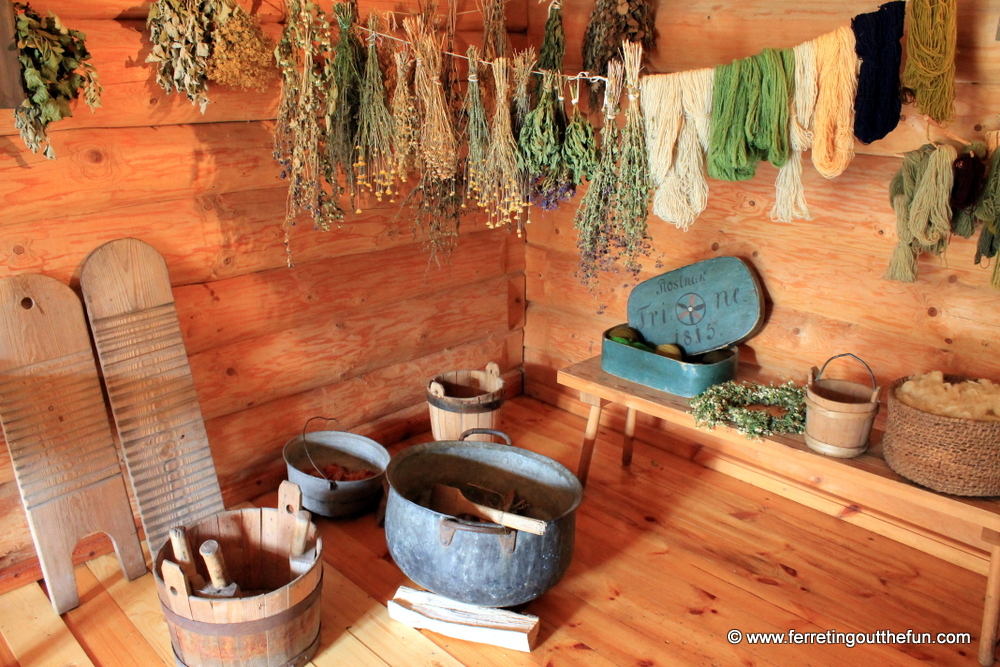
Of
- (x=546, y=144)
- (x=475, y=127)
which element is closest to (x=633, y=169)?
(x=546, y=144)

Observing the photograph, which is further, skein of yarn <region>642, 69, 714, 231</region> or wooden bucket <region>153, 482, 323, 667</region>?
skein of yarn <region>642, 69, 714, 231</region>

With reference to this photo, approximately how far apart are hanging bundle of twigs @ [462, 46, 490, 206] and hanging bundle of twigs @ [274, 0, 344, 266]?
451 millimetres

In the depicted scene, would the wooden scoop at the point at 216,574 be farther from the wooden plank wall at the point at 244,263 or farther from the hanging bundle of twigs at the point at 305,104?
the hanging bundle of twigs at the point at 305,104

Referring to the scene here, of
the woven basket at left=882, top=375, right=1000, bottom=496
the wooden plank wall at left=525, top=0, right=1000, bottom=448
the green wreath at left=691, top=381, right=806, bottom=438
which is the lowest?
the green wreath at left=691, top=381, right=806, bottom=438

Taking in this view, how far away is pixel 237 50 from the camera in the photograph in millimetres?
2242

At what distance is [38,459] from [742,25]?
8.57 ft

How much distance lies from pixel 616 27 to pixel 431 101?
0.79m

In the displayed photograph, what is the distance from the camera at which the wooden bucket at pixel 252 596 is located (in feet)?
6.23

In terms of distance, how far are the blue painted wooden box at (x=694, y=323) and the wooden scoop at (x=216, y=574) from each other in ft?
4.87

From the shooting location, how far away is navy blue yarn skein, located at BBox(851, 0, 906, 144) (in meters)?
2.04

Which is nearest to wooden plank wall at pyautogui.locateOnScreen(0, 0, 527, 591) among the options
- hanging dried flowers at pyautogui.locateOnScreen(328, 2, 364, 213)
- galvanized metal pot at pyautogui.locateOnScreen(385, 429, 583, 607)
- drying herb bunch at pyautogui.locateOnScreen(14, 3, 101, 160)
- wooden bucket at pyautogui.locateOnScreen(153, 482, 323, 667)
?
drying herb bunch at pyautogui.locateOnScreen(14, 3, 101, 160)

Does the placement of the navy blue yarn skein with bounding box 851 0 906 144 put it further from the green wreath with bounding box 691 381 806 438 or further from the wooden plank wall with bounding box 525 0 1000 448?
the green wreath with bounding box 691 381 806 438

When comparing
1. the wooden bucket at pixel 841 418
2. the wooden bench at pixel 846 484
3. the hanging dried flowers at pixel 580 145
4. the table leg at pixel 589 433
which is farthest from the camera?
the table leg at pixel 589 433

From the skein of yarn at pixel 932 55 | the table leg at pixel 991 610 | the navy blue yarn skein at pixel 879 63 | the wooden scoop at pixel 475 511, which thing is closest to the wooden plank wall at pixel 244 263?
the wooden scoop at pixel 475 511
